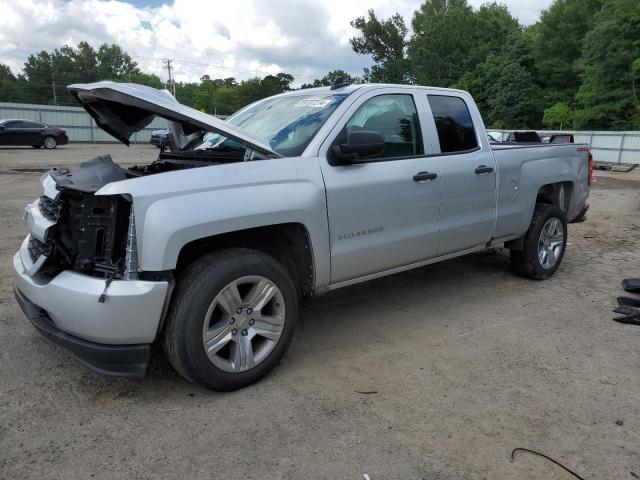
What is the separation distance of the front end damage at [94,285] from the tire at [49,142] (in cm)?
2582

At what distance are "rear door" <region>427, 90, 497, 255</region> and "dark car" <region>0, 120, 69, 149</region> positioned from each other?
82.9ft

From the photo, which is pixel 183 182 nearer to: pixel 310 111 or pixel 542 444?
pixel 310 111

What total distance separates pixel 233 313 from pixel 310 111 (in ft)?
5.54

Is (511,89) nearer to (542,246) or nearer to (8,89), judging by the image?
(542,246)

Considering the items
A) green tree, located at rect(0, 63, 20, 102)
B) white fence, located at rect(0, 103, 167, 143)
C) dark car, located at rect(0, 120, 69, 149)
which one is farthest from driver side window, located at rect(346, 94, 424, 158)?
green tree, located at rect(0, 63, 20, 102)

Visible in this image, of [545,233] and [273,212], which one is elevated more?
[273,212]

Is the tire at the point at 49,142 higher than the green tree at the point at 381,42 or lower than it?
lower

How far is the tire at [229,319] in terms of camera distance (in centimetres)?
286

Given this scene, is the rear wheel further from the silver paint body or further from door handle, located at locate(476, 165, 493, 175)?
door handle, located at locate(476, 165, 493, 175)

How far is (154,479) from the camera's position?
2387 mm

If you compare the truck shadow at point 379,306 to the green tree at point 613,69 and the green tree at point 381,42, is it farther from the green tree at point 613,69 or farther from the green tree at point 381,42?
the green tree at point 381,42

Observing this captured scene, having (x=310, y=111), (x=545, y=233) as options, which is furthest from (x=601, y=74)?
(x=310, y=111)

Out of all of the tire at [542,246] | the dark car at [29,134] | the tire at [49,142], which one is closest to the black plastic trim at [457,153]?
the tire at [542,246]

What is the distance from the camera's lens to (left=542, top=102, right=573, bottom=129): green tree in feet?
141
